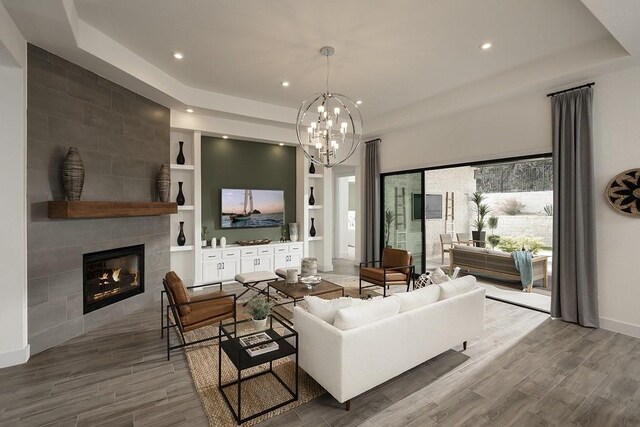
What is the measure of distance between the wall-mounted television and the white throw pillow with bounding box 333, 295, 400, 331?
4491mm

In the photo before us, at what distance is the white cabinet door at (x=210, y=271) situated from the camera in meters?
5.87

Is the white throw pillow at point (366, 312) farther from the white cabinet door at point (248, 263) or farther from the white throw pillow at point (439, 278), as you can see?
the white cabinet door at point (248, 263)

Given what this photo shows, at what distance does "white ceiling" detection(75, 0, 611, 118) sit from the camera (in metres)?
3.03

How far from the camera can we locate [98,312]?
4.02 metres

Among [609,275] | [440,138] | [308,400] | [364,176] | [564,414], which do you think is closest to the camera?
[564,414]

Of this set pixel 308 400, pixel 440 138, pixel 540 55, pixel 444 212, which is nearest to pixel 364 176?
pixel 440 138

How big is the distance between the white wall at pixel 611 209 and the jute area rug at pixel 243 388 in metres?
3.94

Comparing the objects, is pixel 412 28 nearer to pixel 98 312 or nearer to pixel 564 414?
pixel 564 414

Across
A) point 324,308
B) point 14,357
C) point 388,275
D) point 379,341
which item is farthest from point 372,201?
point 14,357

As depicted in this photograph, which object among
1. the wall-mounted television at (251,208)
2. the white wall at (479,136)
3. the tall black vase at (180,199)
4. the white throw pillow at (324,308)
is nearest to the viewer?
the white throw pillow at (324,308)

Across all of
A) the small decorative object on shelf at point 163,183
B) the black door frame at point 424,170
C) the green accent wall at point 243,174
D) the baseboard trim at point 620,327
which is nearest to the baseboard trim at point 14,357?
the small decorative object on shelf at point 163,183

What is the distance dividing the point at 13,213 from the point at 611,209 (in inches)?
269

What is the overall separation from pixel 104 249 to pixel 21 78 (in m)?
2.14

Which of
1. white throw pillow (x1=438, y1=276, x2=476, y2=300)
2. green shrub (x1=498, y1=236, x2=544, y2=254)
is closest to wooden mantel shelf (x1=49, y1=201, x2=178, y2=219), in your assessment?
white throw pillow (x1=438, y1=276, x2=476, y2=300)
